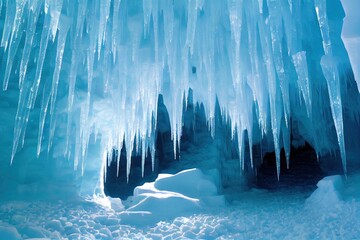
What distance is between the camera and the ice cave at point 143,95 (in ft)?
16.9

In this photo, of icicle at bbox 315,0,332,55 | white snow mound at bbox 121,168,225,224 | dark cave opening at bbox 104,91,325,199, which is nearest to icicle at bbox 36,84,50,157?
white snow mound at bbox 121,168,225,224

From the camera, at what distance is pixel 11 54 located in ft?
17.1

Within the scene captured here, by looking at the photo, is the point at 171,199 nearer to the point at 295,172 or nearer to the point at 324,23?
the point at 324,23

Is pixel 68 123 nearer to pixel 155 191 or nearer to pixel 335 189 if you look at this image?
pixel 155 191

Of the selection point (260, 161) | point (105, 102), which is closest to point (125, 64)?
point (105, 102)

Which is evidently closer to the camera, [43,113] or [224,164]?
[43,113]

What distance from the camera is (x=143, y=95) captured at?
692cm

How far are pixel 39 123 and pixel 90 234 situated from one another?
267 centimetres

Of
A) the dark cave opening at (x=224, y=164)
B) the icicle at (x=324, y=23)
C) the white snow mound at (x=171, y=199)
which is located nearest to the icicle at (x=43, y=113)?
the white snow mound at (x=171, y=199)

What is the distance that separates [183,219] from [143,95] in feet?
8.28

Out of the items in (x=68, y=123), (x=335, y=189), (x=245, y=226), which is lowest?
(x=245, y=226)

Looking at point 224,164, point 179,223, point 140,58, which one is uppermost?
point 140,58

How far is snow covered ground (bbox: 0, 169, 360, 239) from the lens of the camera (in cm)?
507

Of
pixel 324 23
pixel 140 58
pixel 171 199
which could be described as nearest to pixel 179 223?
pixel 171 199
